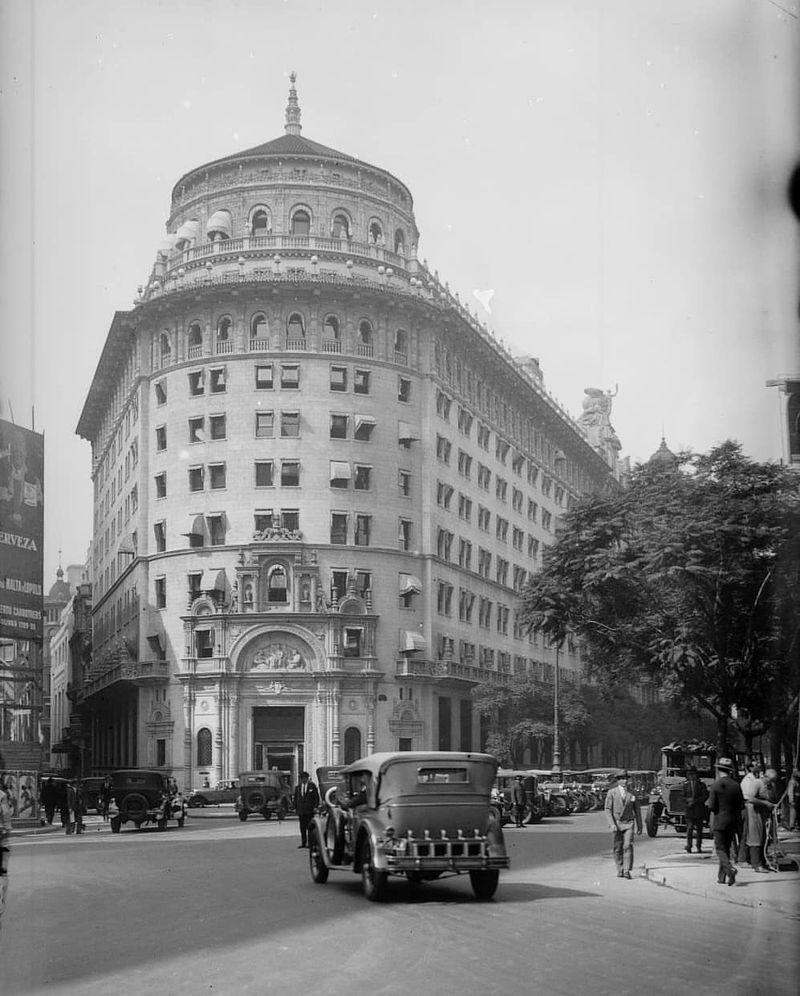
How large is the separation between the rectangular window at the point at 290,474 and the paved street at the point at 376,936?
37.1 m

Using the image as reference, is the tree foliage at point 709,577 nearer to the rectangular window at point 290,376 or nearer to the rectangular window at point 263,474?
the rectangular window at point 263,474

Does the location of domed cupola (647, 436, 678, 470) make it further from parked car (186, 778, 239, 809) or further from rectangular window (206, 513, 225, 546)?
rectangular window (206, 513, 225, 546)

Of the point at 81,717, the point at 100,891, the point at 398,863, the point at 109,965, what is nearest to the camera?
the point at 109,965

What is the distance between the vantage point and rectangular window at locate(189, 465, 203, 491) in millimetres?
61250

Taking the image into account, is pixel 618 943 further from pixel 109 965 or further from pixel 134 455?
pixel 134 455

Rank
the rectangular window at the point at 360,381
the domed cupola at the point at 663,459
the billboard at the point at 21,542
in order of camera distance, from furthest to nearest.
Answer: the rectangular window at the point at 360,381 → the billboard at the point at 21,542 → the domed cupola at the point at 663,459

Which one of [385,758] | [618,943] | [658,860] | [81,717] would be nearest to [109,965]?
[618,943]

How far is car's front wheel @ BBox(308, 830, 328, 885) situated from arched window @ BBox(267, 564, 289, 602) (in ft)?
128

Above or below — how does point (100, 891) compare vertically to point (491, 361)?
below

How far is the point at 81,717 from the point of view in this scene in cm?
8512

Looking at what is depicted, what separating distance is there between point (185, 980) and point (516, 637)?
4896cm

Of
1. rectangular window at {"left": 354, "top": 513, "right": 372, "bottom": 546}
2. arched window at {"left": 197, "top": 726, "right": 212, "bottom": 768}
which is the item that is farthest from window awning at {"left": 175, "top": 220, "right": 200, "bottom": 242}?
arched window at {"left": 197, "top": 726, "right": 212, "bottom": 768}

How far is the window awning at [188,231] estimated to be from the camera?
193 ft

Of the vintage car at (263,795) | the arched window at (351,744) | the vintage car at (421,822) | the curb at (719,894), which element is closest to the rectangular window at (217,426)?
the arched window at (351,744)
